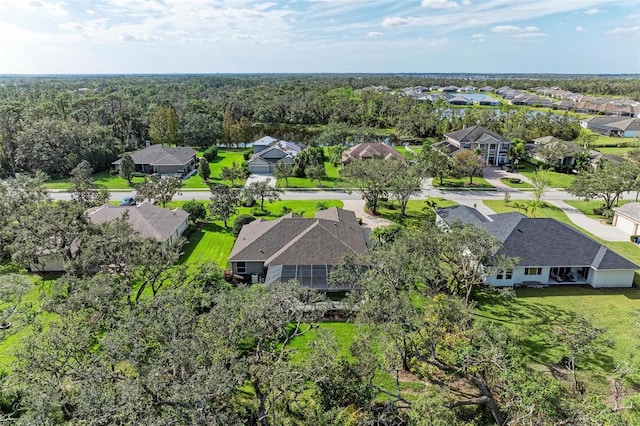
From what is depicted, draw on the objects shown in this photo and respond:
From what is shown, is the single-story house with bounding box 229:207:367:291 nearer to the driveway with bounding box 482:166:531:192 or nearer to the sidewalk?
the sidewalk

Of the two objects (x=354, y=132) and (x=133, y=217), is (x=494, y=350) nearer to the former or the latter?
(x=133, y=217)

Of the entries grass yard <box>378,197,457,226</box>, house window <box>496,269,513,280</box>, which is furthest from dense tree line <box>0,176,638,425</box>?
grass yard <box>378,197,457,226</box>

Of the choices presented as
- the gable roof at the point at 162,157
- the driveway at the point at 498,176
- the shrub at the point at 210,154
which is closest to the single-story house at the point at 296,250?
the driveway at the point at 498,176

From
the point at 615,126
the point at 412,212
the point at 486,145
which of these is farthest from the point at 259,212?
the point at 615,126

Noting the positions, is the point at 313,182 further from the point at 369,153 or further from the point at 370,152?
the point at 370,152

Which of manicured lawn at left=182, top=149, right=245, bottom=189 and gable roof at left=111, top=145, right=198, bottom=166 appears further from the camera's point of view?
gable roof at left=111, top=145, right=198, bottom=166
